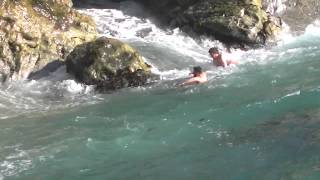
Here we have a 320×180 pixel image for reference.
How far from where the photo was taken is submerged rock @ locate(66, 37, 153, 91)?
17203 millimetres

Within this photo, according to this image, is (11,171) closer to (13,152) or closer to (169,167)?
(13,152)

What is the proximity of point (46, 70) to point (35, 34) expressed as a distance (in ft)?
4.01

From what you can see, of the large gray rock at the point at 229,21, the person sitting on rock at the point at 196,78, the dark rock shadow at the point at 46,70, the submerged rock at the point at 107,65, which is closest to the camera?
the person sitting on rock at the point at 196,78

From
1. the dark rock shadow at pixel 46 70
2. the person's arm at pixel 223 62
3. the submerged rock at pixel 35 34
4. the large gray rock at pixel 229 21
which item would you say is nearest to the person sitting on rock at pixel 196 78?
the person's arm at pixel 223 62

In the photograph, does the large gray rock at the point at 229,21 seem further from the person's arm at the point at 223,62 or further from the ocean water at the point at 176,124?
the person's arm at the point at 223,62

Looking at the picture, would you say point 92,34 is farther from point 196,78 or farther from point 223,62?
point 196,78

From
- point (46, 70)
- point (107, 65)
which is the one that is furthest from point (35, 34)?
point (107, 65)

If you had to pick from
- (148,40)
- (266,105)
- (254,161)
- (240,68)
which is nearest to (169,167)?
A: (254,161)

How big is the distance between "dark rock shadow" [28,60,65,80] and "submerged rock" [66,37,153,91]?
0.80 metres

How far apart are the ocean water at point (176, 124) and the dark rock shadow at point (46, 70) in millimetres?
349

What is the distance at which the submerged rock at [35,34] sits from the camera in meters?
18.4

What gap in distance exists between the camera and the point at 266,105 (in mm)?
13461

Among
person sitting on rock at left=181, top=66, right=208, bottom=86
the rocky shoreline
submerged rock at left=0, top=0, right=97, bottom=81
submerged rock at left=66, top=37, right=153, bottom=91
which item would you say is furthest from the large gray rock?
person sitting on rock at left=181, top=66, right=208, bottom=86

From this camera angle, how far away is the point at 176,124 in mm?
12984
